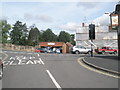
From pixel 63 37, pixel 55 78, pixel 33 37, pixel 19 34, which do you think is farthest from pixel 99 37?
pixel 63 37

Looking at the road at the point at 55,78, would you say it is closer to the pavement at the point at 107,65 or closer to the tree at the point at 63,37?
the pavement at the point at 107,65

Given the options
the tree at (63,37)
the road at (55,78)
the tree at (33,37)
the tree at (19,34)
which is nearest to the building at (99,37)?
the road at (55,78)

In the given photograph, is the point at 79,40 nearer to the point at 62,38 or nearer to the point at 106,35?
the point at 106,35

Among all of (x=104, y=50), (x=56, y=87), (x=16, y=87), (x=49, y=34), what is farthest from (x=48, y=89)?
(x=49, y=34)

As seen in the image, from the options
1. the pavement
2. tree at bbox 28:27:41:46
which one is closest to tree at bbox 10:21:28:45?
tree at bbox 28:27:41:46

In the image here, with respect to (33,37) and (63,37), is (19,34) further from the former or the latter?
(63,37)

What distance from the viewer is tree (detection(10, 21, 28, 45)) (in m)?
104

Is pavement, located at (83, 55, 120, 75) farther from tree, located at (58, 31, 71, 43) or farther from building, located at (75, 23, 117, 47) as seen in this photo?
tree, located at (58, 31, 71, 43)

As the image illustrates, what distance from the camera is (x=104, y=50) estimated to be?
129 feet

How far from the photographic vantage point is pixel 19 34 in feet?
352

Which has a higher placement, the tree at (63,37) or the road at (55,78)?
the tree at (63,37)

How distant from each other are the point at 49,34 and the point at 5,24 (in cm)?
5256

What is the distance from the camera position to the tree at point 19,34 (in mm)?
103981

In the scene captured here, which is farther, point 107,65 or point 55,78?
point 107,65
